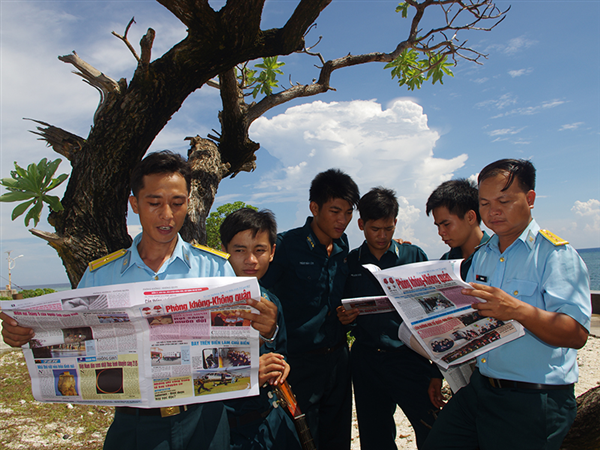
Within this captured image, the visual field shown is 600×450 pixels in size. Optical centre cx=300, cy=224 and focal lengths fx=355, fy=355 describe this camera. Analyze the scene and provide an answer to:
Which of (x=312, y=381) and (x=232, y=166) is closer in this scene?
(x=312, y=381)

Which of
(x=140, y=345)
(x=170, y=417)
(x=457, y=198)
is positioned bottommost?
(x=170, y=417)

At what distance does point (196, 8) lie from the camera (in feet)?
10.9

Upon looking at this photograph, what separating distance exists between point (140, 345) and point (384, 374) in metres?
1.95

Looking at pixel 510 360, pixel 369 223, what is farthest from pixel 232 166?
pixel 510 360

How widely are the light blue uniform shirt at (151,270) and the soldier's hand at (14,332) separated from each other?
0.32 meters

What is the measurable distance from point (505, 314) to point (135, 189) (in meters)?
1.92

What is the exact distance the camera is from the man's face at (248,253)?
2.42 metres

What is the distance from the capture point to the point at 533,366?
1.72 m

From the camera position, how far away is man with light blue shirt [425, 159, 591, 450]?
1586 millimetres

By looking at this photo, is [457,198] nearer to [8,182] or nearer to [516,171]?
[516,171]

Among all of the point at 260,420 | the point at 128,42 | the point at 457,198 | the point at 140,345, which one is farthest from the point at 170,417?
the point at 128,42

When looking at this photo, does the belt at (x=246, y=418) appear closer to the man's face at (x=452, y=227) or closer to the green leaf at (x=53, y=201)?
the man's face at (x=452, y=227)

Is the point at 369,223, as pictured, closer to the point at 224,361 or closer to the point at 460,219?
the point at 460,219

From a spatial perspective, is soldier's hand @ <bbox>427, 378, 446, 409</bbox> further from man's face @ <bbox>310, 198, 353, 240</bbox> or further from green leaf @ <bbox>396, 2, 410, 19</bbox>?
green leaf @ <bbox>396, 2, 410, 19</bbox>
